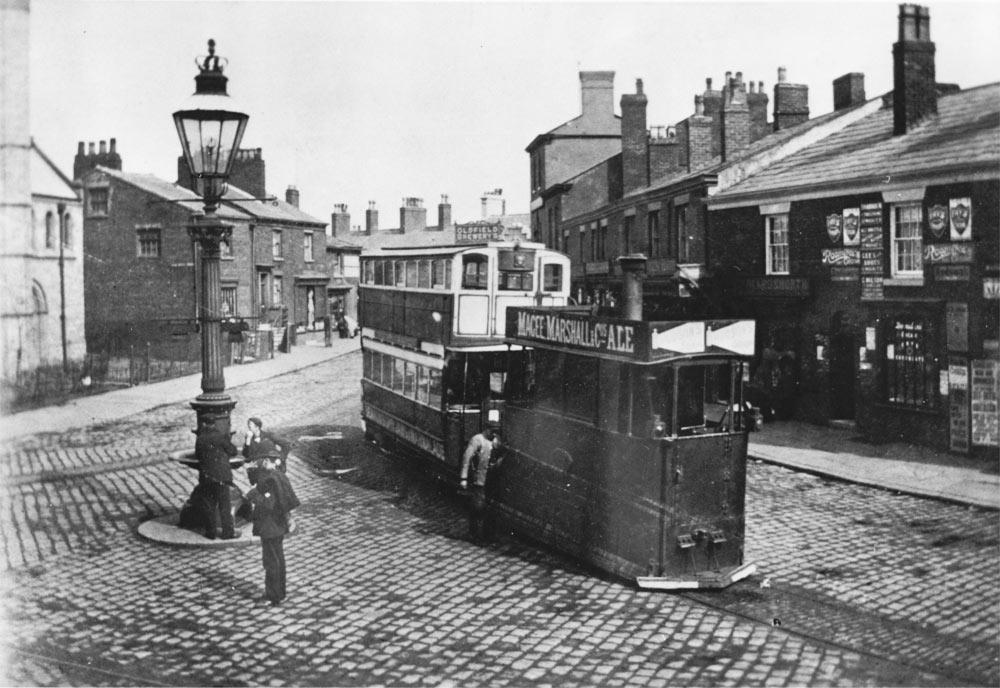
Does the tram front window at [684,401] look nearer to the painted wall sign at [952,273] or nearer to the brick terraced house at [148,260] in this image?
the painted wall sign at [952,273]

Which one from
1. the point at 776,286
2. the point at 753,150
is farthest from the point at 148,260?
the point at 776,286

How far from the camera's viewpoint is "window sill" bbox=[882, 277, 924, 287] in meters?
15.7

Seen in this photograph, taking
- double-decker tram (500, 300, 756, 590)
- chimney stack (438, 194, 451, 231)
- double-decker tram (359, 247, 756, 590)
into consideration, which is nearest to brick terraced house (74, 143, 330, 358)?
double-decker tram (359, 247, 756, 590)

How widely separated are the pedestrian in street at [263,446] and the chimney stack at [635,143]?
19.3 m

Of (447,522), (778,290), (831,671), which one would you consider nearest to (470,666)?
Result: (831,671)

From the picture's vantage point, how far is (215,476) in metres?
9.65

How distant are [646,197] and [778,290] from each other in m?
7.34

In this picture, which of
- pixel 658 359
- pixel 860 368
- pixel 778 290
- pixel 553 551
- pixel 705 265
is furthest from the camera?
pixel 705 265

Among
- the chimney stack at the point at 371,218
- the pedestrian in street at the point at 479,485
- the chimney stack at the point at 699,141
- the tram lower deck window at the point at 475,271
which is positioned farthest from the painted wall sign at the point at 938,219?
the chimney stack at the point at 371,218

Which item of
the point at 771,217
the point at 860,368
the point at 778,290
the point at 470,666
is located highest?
the point at 771,217

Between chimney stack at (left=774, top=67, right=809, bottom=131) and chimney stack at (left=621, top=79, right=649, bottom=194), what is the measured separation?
13.7ft

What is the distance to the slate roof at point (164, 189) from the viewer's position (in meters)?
32.6

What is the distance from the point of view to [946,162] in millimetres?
14844

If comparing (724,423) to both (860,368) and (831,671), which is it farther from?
(860,368)
